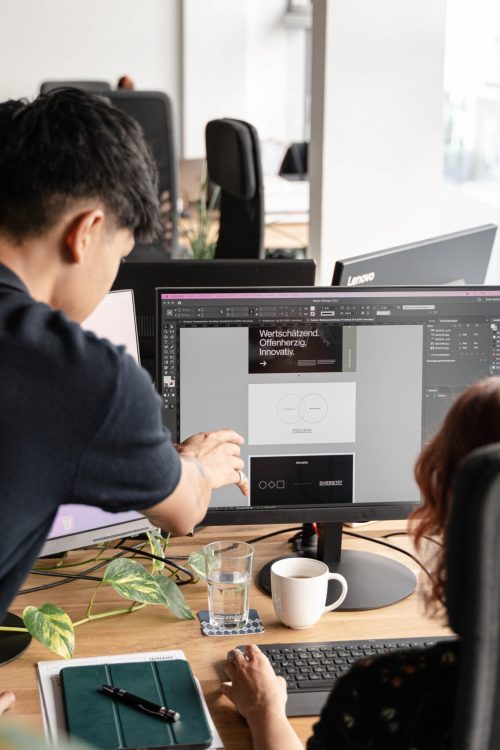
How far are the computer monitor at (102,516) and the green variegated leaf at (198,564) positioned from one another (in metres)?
0.09

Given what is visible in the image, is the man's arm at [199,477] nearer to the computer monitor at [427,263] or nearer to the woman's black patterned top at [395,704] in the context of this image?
the woman's black patterned top at [395,704]

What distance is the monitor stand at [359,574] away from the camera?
5.23 feet

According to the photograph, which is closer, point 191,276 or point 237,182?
point 191,276

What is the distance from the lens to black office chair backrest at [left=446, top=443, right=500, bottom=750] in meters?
0.74

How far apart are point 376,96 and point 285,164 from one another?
3.53 metres

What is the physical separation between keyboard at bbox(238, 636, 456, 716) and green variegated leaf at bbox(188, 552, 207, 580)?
8.2 inches

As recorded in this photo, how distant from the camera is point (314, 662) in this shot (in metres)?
1.40

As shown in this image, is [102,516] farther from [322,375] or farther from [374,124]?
[374,124]

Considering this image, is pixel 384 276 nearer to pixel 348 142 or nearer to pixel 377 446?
pixel 377 446

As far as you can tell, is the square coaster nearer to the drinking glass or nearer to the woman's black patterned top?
the drinking glass

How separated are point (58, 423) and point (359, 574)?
83 cm

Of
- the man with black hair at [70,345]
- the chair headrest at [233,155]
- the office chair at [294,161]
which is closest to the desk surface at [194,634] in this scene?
the man with black hair at [70,345]

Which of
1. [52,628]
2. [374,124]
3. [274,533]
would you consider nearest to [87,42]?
[374,124]

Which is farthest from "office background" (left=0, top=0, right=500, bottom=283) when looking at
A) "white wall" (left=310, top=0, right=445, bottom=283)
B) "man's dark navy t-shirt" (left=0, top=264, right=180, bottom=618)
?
"man's dark navy t-shirt" (left=0, top=264, right=180, bottom=618)
